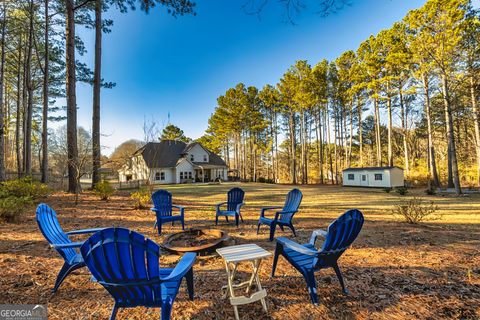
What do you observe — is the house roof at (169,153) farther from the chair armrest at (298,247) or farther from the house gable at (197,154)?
the chair armrest at (298,247)

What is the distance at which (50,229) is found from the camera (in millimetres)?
2549

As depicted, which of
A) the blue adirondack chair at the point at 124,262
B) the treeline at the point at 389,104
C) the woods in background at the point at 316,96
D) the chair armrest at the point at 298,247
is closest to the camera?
the blue adirondack chair at the point at 124,262

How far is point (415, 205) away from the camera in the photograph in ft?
19.4

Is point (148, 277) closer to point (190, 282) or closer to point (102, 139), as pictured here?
point (190, 282)

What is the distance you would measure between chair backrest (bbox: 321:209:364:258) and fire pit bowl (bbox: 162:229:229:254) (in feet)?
6.08

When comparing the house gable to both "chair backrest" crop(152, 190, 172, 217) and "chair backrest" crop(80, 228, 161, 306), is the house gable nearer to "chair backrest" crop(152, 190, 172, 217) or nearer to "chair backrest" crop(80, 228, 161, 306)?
"chair backrest" crop(152, 190, 172, 217)

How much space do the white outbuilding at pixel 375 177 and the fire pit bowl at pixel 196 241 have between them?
63.7ft

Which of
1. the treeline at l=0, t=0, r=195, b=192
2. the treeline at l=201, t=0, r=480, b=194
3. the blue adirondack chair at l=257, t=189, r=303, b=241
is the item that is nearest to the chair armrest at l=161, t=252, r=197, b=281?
the blue adirondack chair at l=257, t=189, r=303, b=241

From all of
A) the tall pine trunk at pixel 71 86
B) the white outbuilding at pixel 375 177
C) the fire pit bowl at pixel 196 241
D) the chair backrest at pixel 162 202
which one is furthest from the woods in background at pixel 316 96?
the fire pit bowl at pixel 196 241

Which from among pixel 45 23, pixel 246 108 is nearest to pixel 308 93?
pixel 246 108

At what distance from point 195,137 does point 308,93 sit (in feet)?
77.3

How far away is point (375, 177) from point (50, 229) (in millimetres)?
22296

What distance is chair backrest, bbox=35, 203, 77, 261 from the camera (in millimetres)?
2404

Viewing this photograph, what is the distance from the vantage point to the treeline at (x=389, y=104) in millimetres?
13117
